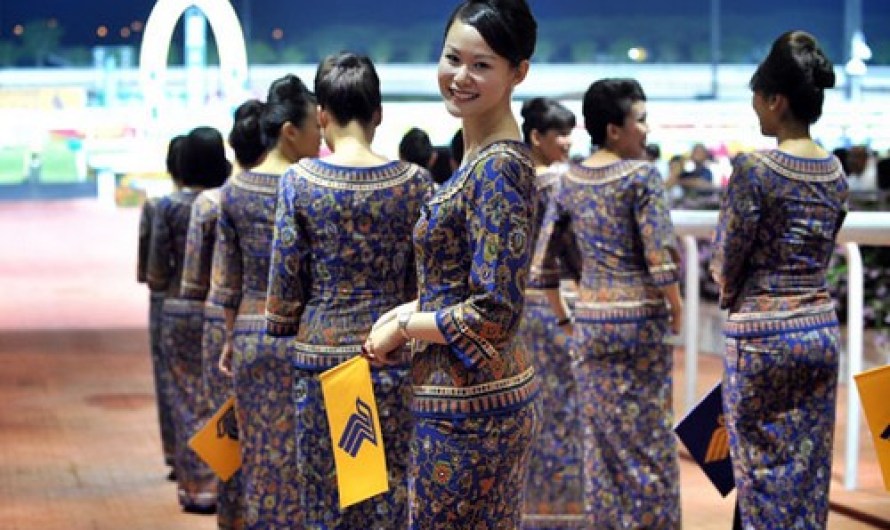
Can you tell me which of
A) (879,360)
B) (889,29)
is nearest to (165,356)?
(879,360)

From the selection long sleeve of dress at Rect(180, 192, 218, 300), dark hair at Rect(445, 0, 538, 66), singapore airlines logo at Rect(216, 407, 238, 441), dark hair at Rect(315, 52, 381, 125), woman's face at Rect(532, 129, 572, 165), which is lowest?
singapore airlines logo at Rect(216, 407, 238, 441)

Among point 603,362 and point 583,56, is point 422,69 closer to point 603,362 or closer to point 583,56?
point 583,56

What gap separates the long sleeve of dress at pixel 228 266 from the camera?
5.46m

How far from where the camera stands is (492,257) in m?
3.33

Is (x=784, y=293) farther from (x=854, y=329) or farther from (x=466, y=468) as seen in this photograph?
(x=854, y=329)

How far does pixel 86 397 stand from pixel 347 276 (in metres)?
6.24

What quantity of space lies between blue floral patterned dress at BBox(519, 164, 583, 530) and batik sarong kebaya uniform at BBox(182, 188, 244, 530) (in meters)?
1.03

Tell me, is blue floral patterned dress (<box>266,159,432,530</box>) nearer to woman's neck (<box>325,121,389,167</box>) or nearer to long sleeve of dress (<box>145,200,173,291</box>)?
woman's neck (<box>325,121,389,167</box>)

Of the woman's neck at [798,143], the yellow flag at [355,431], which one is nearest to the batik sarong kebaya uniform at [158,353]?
the woman's neck at [798,143]

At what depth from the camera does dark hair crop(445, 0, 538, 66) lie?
11.3ft

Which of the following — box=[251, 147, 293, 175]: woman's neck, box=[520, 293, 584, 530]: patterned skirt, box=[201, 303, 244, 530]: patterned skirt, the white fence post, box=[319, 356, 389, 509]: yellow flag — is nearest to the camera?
box=[319, 356, 389, 509]: yellow flag

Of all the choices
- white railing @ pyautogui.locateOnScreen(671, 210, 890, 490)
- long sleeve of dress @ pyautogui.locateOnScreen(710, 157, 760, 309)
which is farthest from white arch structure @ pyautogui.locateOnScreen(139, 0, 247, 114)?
long sleeve of dress @ pyautogui.locateOnScreen(710, 157, 760, 309)

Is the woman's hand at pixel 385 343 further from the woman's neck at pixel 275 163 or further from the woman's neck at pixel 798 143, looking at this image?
the woman's neck at pixel 275 163

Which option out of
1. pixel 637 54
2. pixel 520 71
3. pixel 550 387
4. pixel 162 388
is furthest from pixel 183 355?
pixel 637 54
